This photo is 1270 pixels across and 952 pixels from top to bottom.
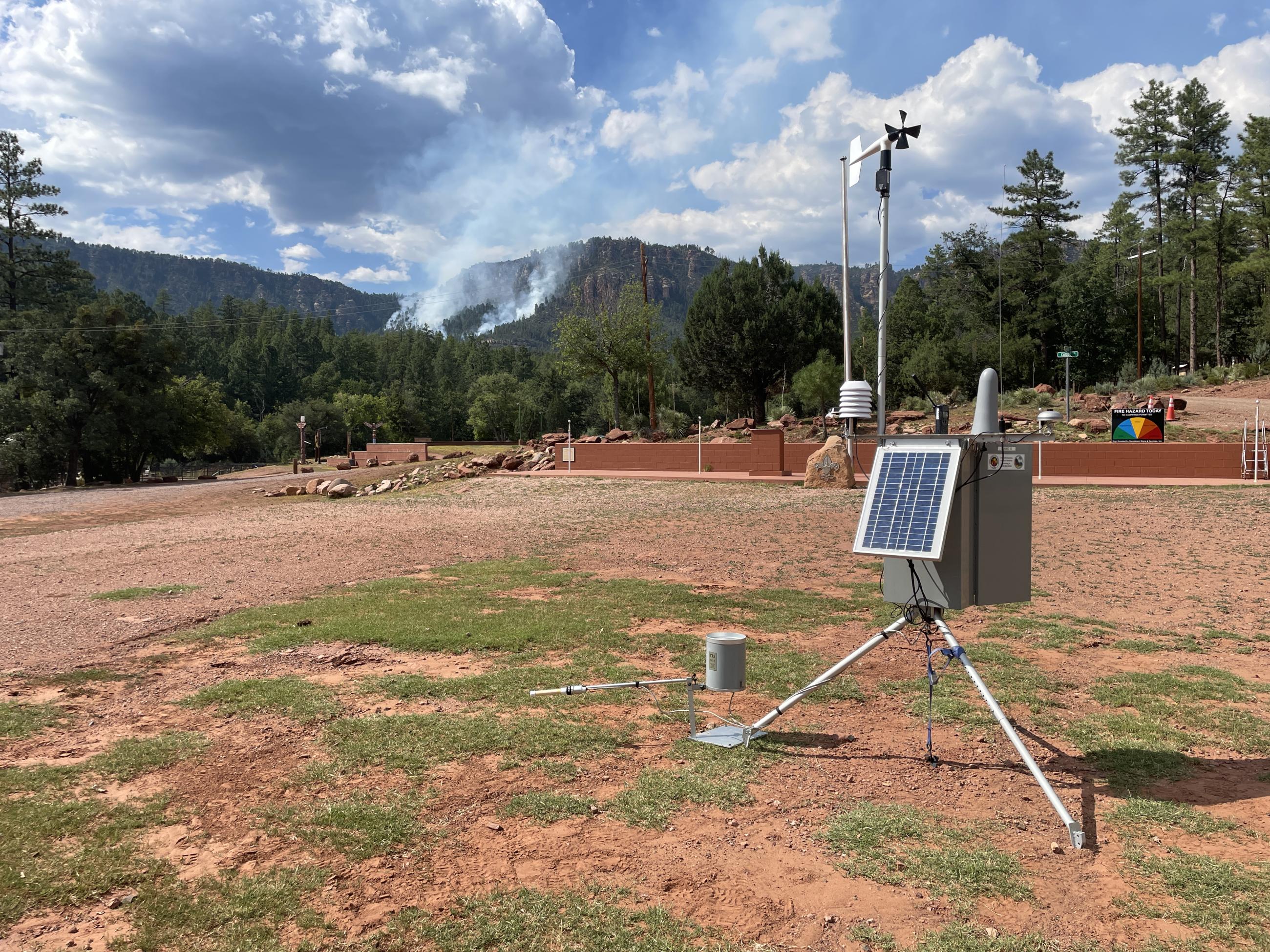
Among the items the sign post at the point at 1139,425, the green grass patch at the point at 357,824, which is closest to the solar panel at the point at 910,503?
the green grass patch at the point at 357,824

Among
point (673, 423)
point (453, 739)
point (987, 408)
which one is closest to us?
point (987, 408)

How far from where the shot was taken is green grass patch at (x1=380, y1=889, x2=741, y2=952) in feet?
9.49

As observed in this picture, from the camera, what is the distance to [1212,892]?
316 centimetres

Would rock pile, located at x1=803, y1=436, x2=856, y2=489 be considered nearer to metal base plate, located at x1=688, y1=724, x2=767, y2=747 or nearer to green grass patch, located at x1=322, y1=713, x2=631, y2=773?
metal base plate, located at x1=688, y1=724, x2=767, y2=747

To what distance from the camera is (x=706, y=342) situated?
149 feet

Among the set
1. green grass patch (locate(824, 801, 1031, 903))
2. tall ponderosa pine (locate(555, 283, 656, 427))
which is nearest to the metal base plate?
green grass patch (locate(824, 801, 1031, 903))

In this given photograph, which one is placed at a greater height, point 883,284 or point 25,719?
point 883,284

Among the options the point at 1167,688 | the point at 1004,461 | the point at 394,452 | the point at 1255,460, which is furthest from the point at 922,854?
the point at 394,452

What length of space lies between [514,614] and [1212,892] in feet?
19.5

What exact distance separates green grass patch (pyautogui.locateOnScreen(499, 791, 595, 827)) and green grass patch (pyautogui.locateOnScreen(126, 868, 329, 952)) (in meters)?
0.93

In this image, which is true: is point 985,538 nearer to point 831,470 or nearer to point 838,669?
point 838,669

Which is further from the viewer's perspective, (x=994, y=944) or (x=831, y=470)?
(x=831, y=470)

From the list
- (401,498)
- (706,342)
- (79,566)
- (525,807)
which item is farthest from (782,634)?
(706,342)

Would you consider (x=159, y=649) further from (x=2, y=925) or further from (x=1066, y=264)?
(x=1066, y=264)
